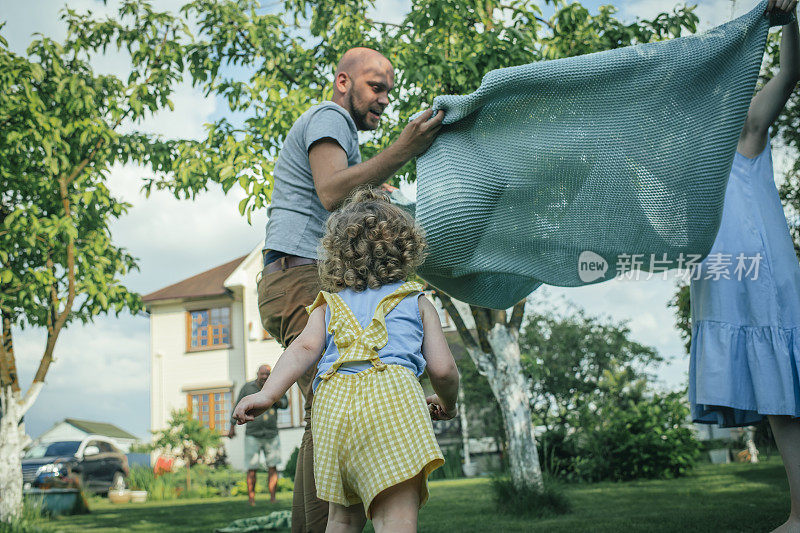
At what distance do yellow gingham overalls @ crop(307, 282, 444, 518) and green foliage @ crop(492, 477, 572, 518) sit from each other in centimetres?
482

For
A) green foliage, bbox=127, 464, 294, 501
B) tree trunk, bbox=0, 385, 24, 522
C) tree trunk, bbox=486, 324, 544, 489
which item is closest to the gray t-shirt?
tree trunk, bbox=486, 324, 544, 489

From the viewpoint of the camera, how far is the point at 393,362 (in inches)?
76.0

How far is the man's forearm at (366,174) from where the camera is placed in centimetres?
229

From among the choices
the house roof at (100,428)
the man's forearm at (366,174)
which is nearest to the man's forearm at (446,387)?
the man's forearm at (366,174)

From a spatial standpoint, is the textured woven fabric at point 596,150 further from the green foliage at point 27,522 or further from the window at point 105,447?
the window at point 105,447

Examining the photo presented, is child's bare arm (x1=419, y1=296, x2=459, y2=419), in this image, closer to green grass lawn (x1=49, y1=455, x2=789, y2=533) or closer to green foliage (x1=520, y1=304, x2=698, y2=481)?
green grass lawn (x1=49, y1=455, x2=789, y2=533)

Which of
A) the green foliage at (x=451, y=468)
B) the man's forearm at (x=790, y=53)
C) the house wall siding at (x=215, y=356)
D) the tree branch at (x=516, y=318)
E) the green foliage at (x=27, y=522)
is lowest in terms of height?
the green foliage at (x=451, y=468)

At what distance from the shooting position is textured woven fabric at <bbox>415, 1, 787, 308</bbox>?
7.52 feet

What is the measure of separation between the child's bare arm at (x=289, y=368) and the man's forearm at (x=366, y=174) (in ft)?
1.47

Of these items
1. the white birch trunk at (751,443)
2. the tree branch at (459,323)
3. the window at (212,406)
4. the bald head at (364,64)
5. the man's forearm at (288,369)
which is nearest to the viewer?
the man's forearm at (288,369)

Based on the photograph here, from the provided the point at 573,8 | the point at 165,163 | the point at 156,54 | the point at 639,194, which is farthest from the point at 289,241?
the point at 156,54

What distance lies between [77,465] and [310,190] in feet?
54.2

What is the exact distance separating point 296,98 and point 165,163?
2.45m

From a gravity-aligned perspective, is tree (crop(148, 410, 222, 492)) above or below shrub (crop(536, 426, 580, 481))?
above
